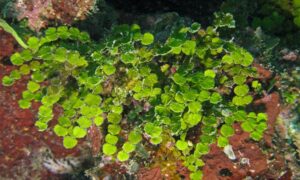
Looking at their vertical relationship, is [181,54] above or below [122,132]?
above

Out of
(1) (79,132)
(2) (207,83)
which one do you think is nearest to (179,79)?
(2) (207,83)

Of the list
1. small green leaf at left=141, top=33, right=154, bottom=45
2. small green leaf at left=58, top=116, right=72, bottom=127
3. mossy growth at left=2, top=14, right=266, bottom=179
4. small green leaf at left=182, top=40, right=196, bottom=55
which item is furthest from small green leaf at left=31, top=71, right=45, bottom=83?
small green leaf at left=182, top=40, right=196, bottom=55

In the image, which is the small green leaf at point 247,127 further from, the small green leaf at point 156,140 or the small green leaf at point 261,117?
the small green leaf at point 156,140

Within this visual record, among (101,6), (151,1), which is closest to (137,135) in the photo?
(101,6)

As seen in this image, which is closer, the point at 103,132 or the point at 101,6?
the point at 103,132

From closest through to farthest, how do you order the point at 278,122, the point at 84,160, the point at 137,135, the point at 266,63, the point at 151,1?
the point at 137,135 < the point at 278,122 < the point at 266,63 < the point at 84,160 < the point at 151,1

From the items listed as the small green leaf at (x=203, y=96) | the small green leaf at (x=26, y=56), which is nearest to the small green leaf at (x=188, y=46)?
the small green leaf at (x=203, y=96)

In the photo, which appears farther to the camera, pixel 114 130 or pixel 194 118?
pixel 114 130

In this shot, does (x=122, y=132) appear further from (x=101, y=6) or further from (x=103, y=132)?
(x=101, y=6)

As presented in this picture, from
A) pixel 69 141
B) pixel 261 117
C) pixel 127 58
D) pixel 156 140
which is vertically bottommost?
pixel 69 141

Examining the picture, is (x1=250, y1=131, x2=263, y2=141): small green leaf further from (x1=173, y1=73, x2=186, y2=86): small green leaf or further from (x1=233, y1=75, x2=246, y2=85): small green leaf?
(x1=173, y1=73, x2=186, y2=86): small green leaf

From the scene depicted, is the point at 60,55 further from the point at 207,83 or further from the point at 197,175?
the point at 197,175
